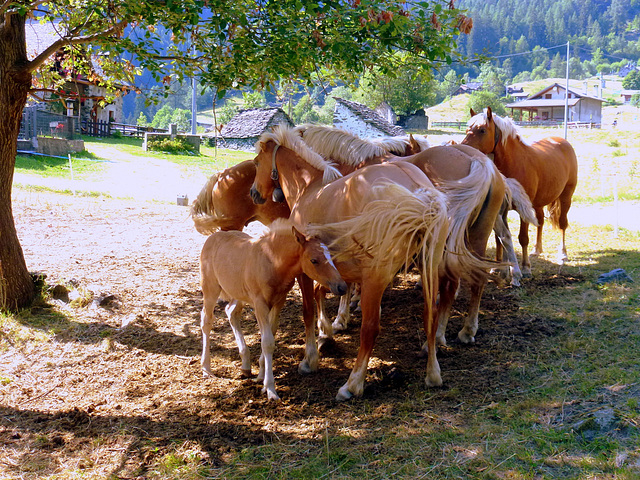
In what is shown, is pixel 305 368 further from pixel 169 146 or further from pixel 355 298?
pixel 169 146

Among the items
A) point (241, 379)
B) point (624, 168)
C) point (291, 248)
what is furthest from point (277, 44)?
point (624, 168)

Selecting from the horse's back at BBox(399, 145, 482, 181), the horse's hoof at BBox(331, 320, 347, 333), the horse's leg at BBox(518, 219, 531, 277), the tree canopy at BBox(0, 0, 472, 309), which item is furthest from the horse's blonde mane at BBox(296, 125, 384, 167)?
the horse's leg at BBox(518, 219, 531, 277)

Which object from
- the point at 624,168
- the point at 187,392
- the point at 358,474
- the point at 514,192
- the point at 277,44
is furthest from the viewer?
the point at 624,168

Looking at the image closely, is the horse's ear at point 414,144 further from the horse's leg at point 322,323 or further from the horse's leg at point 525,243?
the horse's leg at point 322,323

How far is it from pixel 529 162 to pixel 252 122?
38.1 metres

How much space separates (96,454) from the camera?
3643 millimetres

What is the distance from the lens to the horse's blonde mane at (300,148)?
548cm

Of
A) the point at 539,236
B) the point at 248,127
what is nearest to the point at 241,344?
the point at 539,236

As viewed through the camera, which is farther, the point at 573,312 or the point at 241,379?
the point at 573,312

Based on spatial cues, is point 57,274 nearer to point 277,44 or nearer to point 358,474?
point 277,44

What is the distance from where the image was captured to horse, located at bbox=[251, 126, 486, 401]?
4.18m

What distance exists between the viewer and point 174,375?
16.4 feet

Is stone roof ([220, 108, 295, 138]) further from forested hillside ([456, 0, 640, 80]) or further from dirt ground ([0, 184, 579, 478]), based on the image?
forested hillside ([456, 0, 640, 80])

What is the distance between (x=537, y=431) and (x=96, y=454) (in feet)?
9.83
